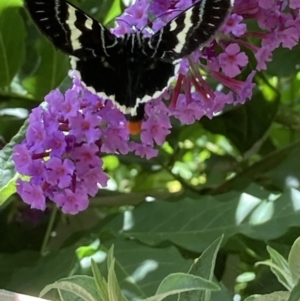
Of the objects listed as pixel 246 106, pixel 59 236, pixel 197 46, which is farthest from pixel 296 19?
pixel 59 236

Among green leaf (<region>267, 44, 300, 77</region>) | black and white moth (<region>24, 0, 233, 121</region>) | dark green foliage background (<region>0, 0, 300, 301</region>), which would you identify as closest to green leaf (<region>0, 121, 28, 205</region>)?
dark green foliage background (<region>0, 0, 300, 301</region>)

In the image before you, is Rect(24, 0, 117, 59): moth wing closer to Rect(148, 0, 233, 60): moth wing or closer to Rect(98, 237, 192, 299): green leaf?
Rect(148, 0, 233, 60): moth wing

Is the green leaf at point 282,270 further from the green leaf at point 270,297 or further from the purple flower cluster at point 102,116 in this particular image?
the purple flower cluster at point 102,116

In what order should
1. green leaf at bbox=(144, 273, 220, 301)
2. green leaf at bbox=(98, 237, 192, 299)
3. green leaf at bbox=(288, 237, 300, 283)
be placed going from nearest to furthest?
green leaf at bbox=(144, 273, 220, 301) → green leaf at bbox=(288, 237, 300, 283) → green leaf at bbox=(98, 237, 192, 299)

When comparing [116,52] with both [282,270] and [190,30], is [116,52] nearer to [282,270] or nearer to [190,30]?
[190,30]

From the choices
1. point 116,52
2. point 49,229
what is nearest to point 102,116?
point 116,52

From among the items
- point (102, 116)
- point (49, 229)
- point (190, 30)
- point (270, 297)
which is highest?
point (190, 30)

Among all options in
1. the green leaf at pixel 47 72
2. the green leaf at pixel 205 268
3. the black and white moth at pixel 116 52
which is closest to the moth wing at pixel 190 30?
the black and white moth at pixel 116 52

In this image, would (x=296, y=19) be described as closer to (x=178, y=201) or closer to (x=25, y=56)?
(x=178, y=201)
